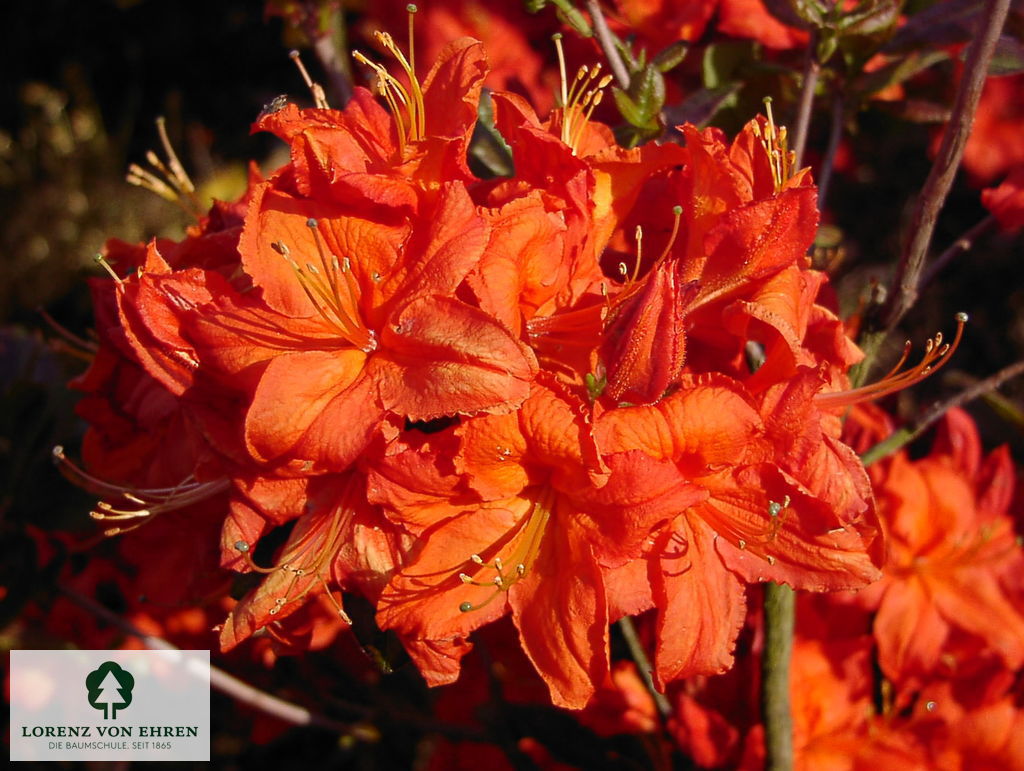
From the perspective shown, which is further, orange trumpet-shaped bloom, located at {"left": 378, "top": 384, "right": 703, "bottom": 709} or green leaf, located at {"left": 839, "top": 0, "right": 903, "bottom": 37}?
green leaf, located at {"left": 839, "top": 0, "right": 903, "bottom": 37}

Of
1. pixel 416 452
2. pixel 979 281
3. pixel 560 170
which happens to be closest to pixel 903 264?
pixel 560 170

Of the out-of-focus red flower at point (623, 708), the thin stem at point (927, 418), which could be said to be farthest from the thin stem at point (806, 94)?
the out-of-focus red flower at point (623, 708)

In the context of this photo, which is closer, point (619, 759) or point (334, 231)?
point (334, 231)

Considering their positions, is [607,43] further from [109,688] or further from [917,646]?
[109,688]

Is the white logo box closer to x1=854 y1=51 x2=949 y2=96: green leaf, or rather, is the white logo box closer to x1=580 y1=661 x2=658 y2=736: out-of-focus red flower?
x1=580 y1=661 x2=658 y2=736: out-of-focus red flower

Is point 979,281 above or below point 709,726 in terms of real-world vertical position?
below

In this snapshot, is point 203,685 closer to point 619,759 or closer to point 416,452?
point 619,759

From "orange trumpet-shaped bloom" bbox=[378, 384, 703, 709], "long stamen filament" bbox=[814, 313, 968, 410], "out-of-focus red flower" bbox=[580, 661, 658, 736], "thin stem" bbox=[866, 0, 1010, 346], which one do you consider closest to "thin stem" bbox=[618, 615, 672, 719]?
"out-of-focus red flower" bbox=[580, 661, 658, 736]

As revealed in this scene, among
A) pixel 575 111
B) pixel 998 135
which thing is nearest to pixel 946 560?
pixel 575 111
